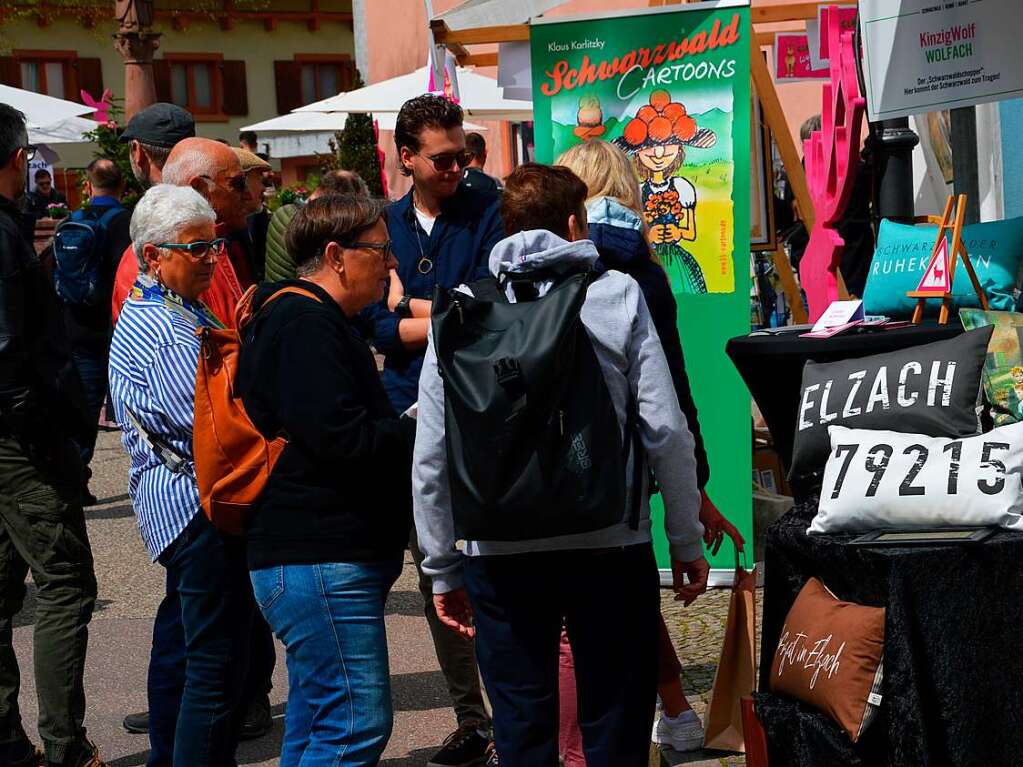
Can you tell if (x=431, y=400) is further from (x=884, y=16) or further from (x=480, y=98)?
(x=480, y=98)

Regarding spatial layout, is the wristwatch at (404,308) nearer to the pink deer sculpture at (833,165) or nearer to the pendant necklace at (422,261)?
the pendant necklace at (422,261)

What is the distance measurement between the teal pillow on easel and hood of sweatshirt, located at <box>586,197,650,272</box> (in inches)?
44.9

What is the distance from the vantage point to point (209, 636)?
148 inches

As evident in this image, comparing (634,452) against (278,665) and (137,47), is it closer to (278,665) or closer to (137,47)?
(278,665)

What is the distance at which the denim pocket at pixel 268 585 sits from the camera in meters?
3.33

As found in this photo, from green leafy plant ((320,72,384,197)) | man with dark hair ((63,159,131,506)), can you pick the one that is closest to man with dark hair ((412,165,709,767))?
man with dark hair ((63,159,131,506))

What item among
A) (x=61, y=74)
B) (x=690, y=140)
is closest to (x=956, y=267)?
(x=690, y=140)

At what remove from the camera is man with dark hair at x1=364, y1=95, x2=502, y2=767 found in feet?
14.9

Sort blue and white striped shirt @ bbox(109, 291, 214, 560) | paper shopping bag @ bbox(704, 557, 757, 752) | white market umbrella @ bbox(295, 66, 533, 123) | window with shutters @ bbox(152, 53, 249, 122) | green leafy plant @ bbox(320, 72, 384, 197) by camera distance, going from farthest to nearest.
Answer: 1. window with shutters @ bbox(152, 53, 249, 122)
2. green leafy plant @ bbox(320, 72, 384, 197)
3. white market umbrella @ bbox(295, 66, 533, 123)
4. paper shopping bag @ bbox(704, 557, 757, 752)
5. blue and white striped shirt @ bbox(109, 291, 214, 560)

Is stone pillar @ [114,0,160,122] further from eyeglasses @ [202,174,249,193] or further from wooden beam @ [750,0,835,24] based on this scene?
eyeglasses @ [202,174,249,193]

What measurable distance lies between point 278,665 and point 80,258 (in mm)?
2745

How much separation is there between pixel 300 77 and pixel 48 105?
29850 millimetres

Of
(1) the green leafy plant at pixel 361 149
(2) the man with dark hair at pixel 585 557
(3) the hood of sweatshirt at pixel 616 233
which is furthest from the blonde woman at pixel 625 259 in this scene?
(1) the green leafy plant at pixel 361 149

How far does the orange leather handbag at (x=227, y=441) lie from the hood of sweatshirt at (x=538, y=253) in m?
0.44
